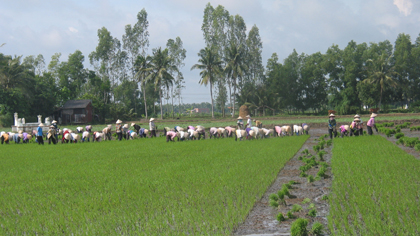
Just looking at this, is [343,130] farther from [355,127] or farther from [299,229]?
[299,229]

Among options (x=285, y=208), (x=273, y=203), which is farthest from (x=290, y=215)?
(x=285, y=208)

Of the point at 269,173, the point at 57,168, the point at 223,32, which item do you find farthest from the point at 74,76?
the point at 269,173

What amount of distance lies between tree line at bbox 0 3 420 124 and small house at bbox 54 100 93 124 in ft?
5.61

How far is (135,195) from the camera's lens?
6648 millimetres

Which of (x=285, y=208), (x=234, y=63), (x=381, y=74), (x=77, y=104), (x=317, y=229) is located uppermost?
(x=234, y=63)

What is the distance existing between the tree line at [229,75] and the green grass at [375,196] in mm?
38703

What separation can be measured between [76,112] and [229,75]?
2034cm

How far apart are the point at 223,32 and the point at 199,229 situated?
48.9m

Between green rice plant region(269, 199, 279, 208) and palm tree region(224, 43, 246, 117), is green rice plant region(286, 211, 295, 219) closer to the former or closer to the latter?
green rice plant region(269, 199, 279, 208)

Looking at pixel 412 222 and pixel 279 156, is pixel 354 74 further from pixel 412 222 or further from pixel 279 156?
pixel 412 222

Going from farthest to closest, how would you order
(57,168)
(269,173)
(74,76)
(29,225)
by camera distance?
1. (74,76)
2. (57,168)
3. (269,173)
4. (29,225)

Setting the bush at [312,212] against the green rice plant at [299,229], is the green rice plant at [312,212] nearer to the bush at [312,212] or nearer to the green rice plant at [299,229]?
the bush at [312,212]

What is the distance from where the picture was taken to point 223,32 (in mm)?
51812

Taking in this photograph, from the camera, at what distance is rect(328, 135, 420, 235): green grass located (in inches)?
175
